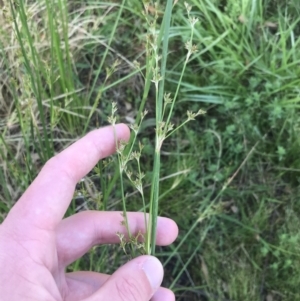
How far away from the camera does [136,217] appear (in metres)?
1.34

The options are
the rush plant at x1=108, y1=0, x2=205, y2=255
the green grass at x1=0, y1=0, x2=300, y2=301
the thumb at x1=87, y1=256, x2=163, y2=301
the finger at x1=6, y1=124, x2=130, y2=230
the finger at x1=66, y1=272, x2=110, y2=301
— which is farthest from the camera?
the green grass at x1=0, y1=0, x2=300, y2=301

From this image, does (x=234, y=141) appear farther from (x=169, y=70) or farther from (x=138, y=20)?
(x=138, y=20)

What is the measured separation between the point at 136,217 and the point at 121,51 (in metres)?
0.88

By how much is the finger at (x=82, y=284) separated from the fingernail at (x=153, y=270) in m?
0.29

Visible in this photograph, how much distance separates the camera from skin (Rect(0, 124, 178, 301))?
1.04m

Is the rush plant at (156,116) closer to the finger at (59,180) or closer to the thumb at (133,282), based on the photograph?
the thumb at (133,282)

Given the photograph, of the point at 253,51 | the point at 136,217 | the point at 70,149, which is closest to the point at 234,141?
the point at 253,51

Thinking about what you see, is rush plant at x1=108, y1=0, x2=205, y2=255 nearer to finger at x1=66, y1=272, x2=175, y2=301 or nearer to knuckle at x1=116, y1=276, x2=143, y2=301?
knuckle at x1=116, y1=276, x2=143, y2=301

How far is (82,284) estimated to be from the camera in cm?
132

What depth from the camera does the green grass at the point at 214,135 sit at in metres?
1.72

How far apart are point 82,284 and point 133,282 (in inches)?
13.0

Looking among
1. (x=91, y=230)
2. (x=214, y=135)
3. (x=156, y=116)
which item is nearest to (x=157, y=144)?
(x=156, y=116)

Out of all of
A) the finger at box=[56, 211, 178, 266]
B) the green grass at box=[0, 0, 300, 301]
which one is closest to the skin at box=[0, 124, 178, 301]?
the finger at box=[56, 211, 178, 266]

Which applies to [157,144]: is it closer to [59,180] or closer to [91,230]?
[59,180]
